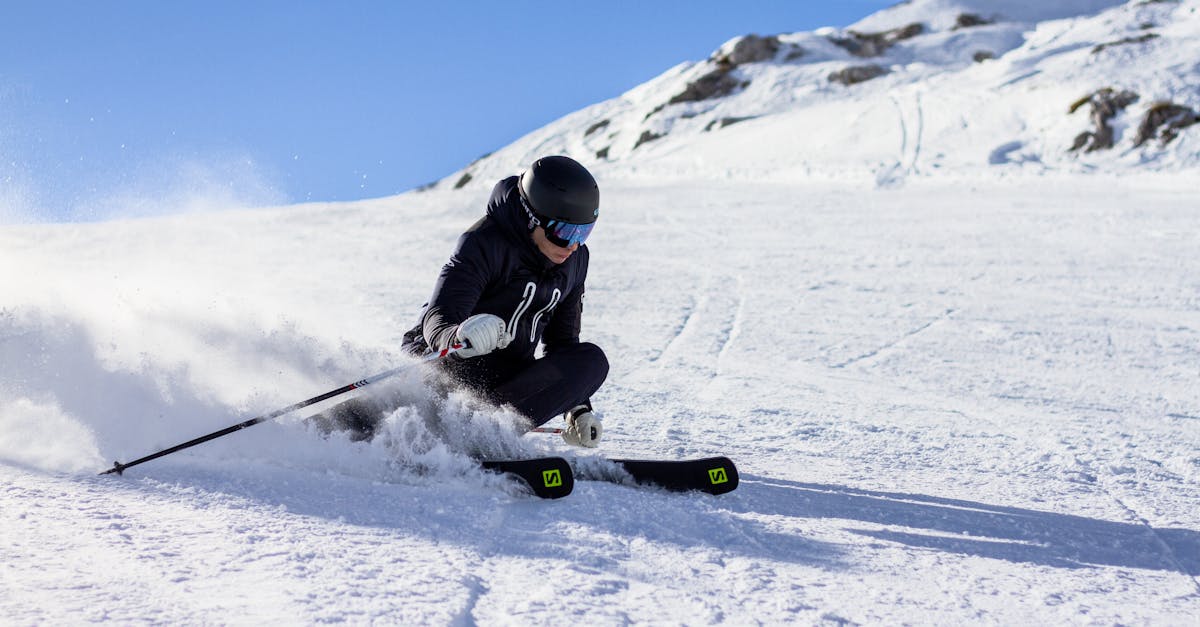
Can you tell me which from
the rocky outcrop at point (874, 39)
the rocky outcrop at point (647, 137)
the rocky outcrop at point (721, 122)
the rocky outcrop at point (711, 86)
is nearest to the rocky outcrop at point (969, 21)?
the rocky outcrop at point (874, 39)

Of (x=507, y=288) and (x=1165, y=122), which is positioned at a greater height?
(x=507, y=288)

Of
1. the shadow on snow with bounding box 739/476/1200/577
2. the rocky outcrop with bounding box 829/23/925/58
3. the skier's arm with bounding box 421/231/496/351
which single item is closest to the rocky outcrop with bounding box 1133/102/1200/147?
the shadow on snow with bounding box 739/476/1200/577

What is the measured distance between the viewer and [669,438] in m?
4.84

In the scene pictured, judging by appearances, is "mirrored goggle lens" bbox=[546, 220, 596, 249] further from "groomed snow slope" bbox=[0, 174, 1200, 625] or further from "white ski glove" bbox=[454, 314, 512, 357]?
"groomed snow slope" bbox=[0, 174, 1200, 625]

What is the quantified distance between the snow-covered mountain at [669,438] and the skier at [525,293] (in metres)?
0.20

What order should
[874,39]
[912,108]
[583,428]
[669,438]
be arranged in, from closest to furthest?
[583,428]
[669,438]
[912,108]
[874,39]

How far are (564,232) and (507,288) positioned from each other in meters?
0.36

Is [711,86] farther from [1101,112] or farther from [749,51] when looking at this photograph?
[1101,112]

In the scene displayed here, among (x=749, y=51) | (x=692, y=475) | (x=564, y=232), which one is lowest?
(x=692, y=475)

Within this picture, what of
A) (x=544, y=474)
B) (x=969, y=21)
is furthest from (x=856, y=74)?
(x=544, y=474)

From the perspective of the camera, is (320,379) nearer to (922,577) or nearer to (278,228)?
(922,577)

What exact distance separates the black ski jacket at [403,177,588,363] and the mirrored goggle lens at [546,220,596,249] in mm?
127

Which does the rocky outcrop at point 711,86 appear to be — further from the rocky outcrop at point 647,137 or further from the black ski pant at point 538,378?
the black ski pant at point 538,378

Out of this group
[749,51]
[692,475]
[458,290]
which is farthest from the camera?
[749,51]
